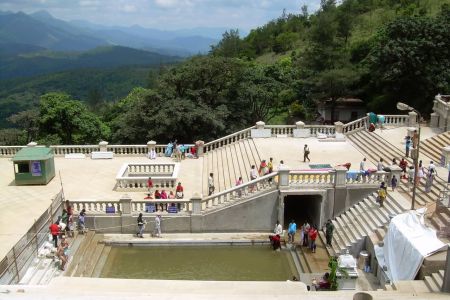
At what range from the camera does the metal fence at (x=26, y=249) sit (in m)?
14.6

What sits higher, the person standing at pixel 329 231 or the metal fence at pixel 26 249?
the metal fence at pixel 26 249

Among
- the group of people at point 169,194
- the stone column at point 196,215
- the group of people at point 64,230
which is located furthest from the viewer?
the group of people at point 169,194

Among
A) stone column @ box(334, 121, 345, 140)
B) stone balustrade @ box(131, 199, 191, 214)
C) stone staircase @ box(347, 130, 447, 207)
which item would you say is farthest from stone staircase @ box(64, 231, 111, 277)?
stone column @ box(334, 121, 345, 140)

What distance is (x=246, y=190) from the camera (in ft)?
72.9

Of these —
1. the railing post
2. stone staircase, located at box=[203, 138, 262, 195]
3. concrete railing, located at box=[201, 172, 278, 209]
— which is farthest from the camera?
stone staircase, located at box=[203, 138, 262, 195]

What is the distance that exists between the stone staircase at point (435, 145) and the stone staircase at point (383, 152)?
169cm

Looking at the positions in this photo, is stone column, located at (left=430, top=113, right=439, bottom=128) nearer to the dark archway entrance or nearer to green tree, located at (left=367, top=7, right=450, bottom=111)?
green tree, located at (left=367, top=7, right=450, bottom=111)

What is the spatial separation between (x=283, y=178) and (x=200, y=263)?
208 inches

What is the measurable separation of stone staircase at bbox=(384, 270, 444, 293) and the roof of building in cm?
1784

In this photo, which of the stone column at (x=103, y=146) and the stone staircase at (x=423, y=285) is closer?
the stone staircase at (x=423, y=285)

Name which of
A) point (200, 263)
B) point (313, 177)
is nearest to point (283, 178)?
point (313, 177)

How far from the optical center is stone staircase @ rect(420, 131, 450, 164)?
25781mm

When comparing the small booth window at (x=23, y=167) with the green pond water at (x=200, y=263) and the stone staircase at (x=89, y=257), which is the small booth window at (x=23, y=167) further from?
the green pond water at (x=200, y=263)

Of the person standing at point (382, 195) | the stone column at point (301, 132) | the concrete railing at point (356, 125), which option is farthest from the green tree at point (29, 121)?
the person standing at point (382, 195)
